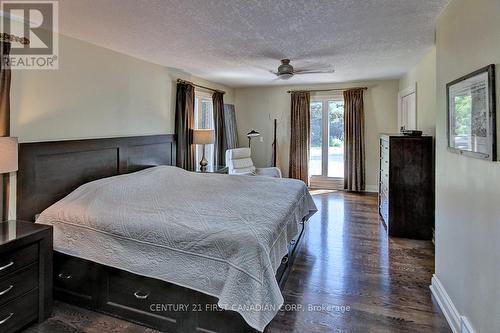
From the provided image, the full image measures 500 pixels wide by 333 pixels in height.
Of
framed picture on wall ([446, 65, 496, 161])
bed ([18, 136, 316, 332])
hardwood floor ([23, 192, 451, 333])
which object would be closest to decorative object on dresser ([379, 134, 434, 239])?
hardwood floor ([23, 192, 451, 333])

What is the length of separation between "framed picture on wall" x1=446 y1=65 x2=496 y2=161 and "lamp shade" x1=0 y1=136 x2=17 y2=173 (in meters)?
3.11

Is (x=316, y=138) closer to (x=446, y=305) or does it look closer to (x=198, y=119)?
(x=198, y=119)

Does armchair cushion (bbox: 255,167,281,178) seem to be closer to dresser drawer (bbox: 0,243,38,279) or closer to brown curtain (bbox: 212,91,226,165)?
brown curtain (bbox: 212,91,226,165)

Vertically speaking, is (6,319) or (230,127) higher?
(230,127)

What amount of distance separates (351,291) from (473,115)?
5.48ft

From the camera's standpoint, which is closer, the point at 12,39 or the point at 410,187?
the point at 12,39

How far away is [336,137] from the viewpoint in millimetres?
6855

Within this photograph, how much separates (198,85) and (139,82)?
5.47 feet

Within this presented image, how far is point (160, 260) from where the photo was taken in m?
2.03

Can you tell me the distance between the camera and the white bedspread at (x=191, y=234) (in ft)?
5.84

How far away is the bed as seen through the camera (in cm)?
184

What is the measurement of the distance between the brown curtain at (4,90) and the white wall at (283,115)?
5.33m

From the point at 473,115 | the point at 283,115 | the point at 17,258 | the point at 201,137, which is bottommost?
the point at 17,258

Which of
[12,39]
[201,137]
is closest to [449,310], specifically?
[201,137]
